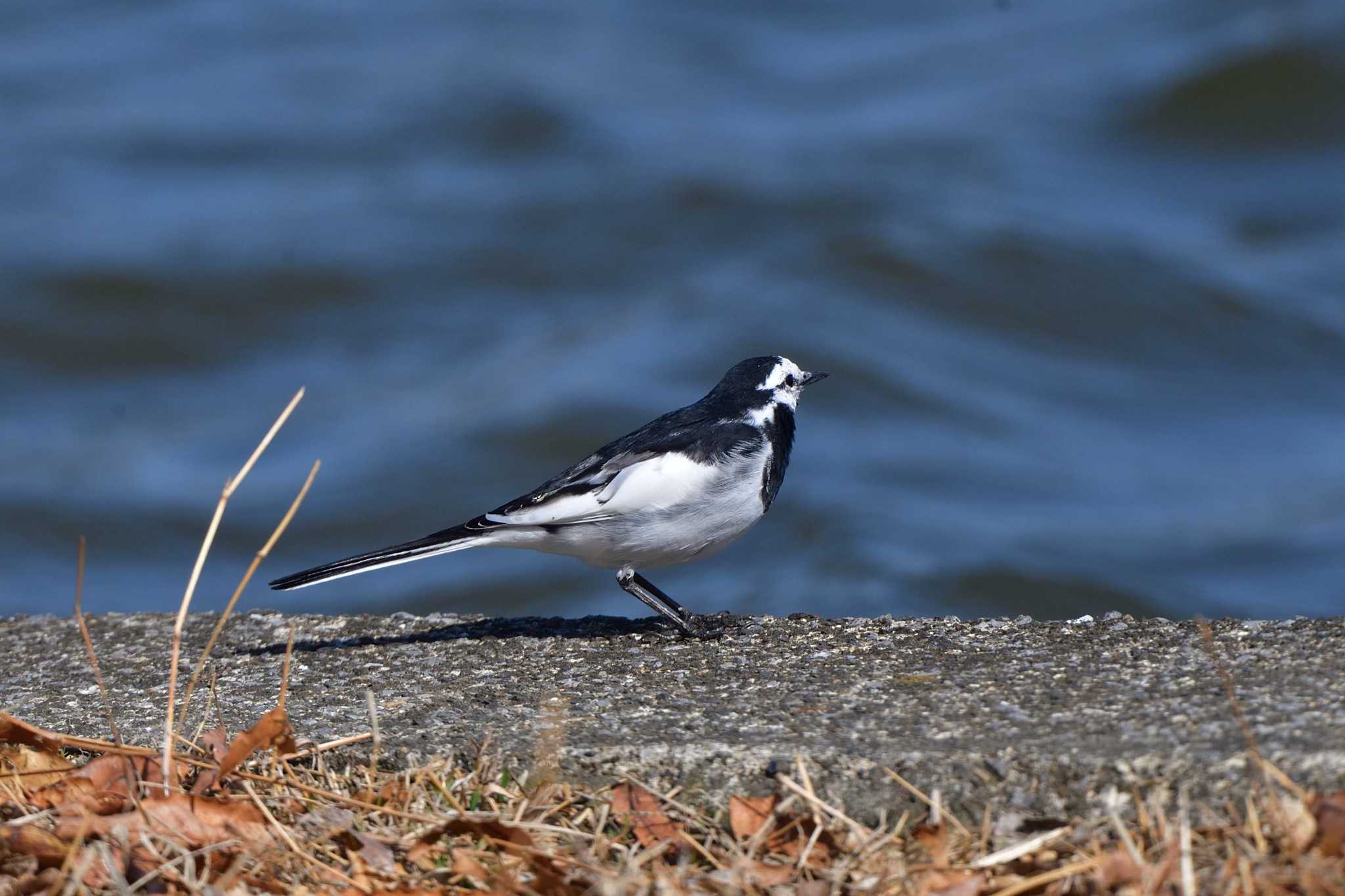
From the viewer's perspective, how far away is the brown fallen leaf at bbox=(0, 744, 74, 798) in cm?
274

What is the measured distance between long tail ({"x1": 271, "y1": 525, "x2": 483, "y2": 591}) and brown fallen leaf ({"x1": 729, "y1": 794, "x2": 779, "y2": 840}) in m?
1.71

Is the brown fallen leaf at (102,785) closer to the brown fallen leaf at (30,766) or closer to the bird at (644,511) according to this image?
the brown fallen leaf at (30,766)

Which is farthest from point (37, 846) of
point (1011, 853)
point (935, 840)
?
point (1011, 853)

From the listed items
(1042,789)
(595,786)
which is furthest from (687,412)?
(1042,789)

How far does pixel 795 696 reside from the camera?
126 inches

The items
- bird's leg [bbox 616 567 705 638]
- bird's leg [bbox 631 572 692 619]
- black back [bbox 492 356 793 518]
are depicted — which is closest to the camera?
bird's leg [bbox 616 567 705 638]

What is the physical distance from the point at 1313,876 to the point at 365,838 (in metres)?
1.57

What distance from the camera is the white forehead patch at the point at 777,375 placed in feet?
15.5

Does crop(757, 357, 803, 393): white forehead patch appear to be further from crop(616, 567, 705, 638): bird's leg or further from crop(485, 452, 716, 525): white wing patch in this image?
crop(616, 567, 705, 638): bird's leg

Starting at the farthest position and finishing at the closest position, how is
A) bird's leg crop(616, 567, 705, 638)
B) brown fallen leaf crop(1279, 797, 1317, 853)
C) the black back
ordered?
the black back
bird's leg crop(616, 567, 705, 638)
brown fallen leaf crop(1279, 797, 1317, 853)

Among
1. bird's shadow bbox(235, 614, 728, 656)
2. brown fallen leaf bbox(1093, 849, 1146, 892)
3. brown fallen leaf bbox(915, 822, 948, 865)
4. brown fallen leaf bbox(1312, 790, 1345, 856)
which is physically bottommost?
brown fallen leaf bbox(1093, 849, 1146, 892)

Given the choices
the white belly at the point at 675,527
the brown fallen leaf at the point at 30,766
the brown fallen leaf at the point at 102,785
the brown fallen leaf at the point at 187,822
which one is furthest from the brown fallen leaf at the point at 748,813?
the white belly at the point at 675,527

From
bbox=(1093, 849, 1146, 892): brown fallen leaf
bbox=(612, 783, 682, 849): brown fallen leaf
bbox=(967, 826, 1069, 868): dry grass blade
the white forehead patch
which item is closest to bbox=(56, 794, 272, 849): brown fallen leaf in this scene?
bbox=(612, 783, 682, 849): brown fallen leaf

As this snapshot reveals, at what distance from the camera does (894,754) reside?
8.75ft
